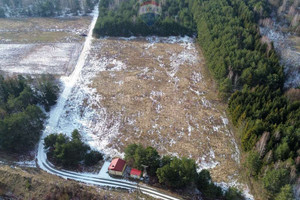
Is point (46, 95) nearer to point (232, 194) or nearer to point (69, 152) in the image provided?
point (69, 152)

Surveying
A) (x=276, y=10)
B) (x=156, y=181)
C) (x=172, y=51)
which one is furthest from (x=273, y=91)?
(x=276, y=10)

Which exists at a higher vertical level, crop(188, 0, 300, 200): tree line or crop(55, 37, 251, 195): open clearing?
crop(188, 0, 300, 200): tree line

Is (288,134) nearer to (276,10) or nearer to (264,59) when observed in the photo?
(264,59)

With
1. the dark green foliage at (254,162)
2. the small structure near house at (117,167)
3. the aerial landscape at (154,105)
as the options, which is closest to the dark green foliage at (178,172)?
the aerial landscape at (154,105)

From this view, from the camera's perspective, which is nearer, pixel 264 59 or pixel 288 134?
pixel 288 134

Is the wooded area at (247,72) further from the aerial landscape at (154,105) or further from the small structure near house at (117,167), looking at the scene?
the small structure near house at (117,167)

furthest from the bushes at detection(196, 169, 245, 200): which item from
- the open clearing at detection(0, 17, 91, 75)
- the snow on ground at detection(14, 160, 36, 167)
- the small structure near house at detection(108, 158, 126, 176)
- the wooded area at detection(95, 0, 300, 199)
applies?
the open clearing at detection(0, 17, 91, 75)

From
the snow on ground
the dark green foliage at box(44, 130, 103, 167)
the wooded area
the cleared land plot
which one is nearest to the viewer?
the wooded area

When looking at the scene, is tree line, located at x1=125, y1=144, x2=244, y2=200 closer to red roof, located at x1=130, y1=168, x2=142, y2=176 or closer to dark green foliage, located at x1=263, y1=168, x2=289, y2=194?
red roof, located at x1=130, y1=168, x2=142, y2=176
